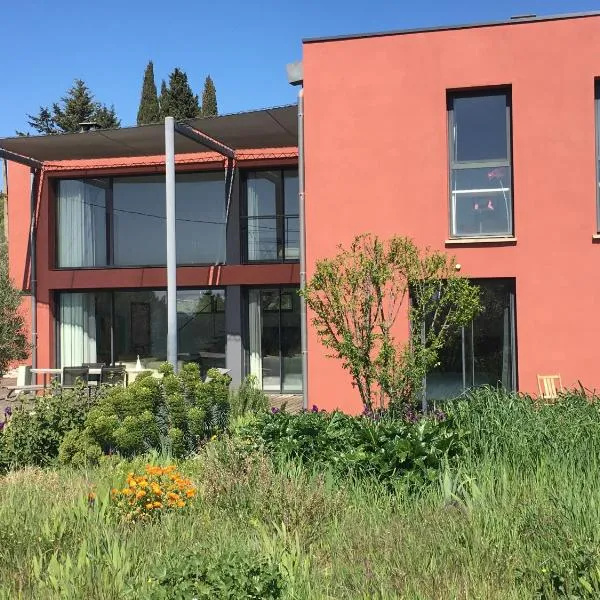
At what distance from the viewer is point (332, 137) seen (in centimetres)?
990

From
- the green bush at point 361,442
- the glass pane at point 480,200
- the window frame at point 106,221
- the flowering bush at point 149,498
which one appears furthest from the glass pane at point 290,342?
the flowering bush at point 149,498

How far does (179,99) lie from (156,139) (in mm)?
26279

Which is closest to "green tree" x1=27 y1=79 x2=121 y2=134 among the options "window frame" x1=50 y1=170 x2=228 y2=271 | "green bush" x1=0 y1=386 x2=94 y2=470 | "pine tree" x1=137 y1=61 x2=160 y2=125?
"pine tree" x1=137 y1=61 x2=160 y2=125

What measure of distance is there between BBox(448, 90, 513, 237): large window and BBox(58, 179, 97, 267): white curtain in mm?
9325

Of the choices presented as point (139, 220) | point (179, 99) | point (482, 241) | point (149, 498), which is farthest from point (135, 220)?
point (179, 99)

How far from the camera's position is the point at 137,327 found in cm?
1553

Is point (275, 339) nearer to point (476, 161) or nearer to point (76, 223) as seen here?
point (76, 223)

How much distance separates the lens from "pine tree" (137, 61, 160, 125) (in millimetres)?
38375

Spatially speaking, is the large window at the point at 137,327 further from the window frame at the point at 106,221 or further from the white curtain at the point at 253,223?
the white curtain at the point at 253,223

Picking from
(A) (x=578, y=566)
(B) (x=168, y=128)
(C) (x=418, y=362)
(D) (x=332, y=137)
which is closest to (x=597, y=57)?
(D) (x=332, y=137)

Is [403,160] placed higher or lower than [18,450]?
higher

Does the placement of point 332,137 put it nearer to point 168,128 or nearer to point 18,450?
point 168,128

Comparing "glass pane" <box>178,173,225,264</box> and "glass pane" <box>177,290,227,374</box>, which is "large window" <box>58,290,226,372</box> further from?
"glass pane" <box>178,173,225,264</box>

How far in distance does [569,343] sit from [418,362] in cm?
310
